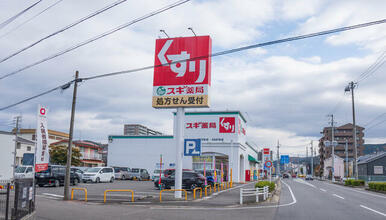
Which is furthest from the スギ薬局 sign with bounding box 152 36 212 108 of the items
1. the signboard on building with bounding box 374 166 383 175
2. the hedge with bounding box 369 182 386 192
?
the signboard on building with bounding box 374 166 383 175

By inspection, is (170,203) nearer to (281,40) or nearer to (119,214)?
(119,214)

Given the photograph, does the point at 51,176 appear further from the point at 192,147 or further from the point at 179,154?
the point at 192,147

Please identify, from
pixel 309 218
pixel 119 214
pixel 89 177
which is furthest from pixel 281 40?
pixel 89 177

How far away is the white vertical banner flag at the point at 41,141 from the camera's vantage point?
47.8ft

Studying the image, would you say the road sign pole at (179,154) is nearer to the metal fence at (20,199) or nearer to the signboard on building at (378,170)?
the metal fence at (20,199)

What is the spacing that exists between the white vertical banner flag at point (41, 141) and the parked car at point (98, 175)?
1996 cm

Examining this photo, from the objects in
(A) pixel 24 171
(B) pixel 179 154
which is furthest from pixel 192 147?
(A) pixel 24 171

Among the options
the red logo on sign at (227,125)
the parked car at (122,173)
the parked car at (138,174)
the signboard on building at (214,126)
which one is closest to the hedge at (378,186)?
the signboard on building at (214,126)

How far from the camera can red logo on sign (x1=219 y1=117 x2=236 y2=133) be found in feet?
139

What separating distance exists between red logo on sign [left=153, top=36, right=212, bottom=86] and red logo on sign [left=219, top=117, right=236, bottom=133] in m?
22.6

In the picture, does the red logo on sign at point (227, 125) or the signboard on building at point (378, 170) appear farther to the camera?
the signboard on building at point (378, 170)

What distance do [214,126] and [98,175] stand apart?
1570cm

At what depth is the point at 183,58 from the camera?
20609 mm

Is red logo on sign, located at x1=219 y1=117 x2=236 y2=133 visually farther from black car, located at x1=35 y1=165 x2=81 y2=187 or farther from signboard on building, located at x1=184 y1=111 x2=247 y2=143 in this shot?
black car, located at x1=35 y1=165 x2=81 y2=187
